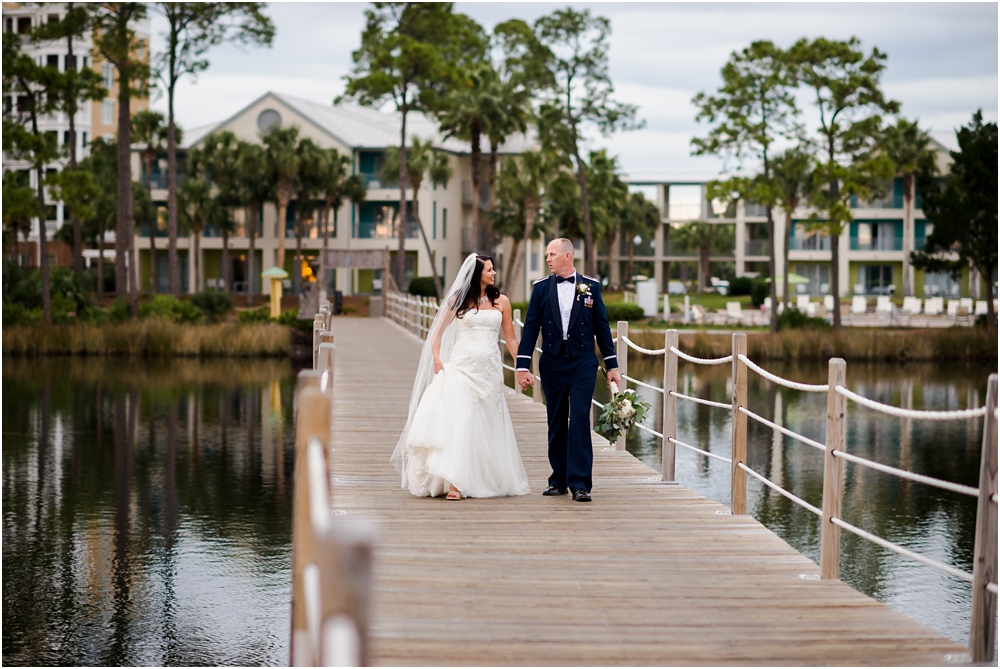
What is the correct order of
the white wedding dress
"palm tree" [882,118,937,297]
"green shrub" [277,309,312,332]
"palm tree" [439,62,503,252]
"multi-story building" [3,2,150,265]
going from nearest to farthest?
the white wedding dress, "green shrub" [277,309,312,332], "palm tree" [439,62,503,252], "palm tree" [882,118,937,297], "multi-story building" [3,2,150,265]

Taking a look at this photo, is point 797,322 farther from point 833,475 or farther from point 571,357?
point 833,475

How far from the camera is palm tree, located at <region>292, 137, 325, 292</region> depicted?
60.2m

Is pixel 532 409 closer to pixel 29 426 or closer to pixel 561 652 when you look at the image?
pixel 561 652

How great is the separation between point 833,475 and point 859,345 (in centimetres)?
3539

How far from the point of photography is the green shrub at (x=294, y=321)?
41138mm

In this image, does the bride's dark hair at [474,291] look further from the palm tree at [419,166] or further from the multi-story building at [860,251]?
the multi-story building at [860,251]

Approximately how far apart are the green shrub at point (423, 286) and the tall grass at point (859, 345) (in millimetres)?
19159

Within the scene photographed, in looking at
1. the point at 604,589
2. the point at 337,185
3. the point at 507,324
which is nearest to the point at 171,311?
the point at 337,185

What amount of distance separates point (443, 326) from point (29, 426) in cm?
2057

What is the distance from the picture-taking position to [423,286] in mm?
59094

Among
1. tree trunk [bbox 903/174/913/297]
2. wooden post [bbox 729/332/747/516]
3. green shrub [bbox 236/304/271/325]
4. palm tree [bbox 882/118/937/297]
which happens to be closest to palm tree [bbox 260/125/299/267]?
green shrub [bbox 236/304/271/325]

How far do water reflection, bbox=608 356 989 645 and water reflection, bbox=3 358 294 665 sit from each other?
23.7 feet

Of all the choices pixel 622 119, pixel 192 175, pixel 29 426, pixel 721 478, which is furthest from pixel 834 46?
pixel 192 175

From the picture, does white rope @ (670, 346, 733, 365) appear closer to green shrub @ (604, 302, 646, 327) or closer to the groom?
the groom
